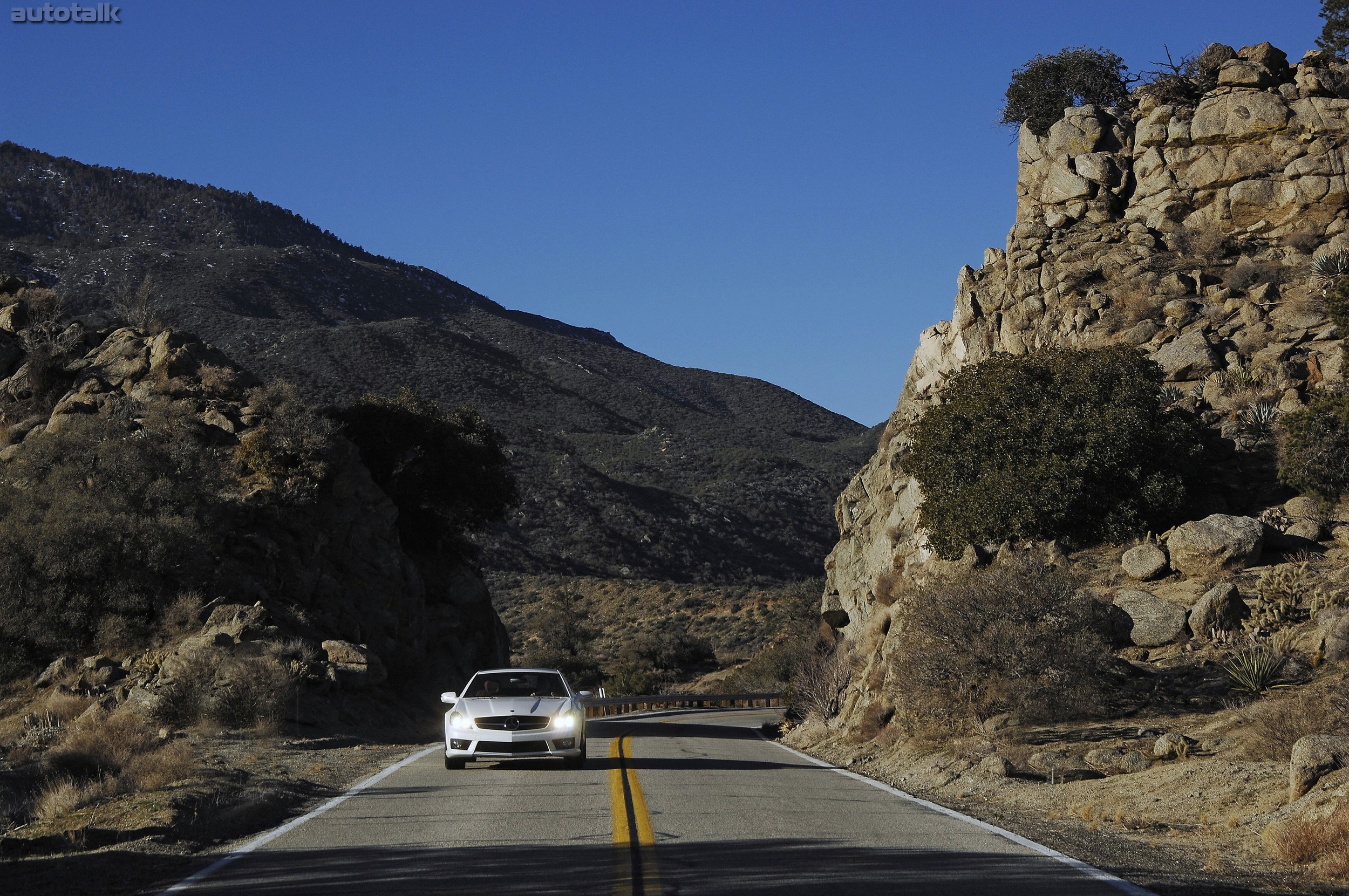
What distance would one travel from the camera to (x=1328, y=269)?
28.9 metres

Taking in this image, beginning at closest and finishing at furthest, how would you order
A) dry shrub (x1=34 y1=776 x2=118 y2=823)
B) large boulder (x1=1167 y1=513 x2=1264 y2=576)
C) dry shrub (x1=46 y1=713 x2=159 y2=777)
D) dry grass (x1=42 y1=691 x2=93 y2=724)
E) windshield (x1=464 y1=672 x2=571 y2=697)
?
dry shrub (x1=34 y1=776 x2=118 y2=823) < dry shrub (x1=46 y1=713 x2=159 y2=777) < windshield (x1=464 y1=672 x2=571 y2=697) < large boulder (x1=1167 y1=513 x2=1264 y2=576) < dry grass (x1=42 y1=691 x2=93 y2=724)

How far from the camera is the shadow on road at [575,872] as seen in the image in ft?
25.5

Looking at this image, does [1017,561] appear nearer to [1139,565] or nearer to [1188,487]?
[1139,565]

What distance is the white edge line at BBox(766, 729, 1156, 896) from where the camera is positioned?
7934 mm

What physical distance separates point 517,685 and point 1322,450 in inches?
619

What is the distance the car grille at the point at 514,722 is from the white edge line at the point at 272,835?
4.68 ft

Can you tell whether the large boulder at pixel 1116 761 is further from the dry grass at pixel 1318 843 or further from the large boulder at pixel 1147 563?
the large boulder at pixel 1147 563

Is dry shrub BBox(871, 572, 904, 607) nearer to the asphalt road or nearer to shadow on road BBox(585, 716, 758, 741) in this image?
shadow on road BBox(585, 716, 758, 741)

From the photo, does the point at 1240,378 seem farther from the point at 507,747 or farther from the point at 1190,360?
the point at 507,747

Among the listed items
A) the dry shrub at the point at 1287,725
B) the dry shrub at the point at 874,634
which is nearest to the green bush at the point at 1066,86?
the dry shrub at the point at 874,634

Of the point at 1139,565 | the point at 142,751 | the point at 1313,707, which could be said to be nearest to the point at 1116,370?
the point at 1139,565

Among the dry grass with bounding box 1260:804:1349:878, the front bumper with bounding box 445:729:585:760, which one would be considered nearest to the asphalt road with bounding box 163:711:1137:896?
the front bumper with bounding box 445:729:585:760

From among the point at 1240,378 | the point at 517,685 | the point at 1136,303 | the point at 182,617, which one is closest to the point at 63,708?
the point at 182,617

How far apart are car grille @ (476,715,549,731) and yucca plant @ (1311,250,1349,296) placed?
23.2 m
